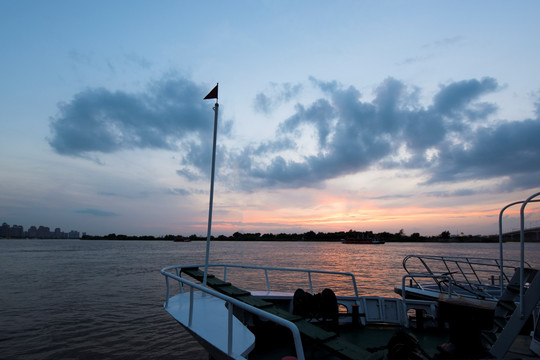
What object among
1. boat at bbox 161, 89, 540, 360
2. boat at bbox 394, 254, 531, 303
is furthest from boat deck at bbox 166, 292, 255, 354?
boat at bbox 394, 254, 531, 303

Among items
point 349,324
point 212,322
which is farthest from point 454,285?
point 212,322

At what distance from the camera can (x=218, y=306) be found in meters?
Answer: 6.77

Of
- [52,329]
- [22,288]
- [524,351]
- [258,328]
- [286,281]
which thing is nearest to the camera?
[524,351]

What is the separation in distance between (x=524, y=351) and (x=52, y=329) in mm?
15988

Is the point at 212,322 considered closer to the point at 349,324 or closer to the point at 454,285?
the point at 349,324

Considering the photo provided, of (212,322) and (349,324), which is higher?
(212,322)

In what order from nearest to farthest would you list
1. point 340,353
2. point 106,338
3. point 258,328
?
point 340,353 → point 258,328 → point 106,338

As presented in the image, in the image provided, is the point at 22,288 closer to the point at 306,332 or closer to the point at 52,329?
the point at 52,329

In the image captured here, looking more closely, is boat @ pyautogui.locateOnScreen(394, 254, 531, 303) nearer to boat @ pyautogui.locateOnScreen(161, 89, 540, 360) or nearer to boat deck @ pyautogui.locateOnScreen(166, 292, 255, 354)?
boat @ pyautogui.locateOnScreen(161, 89, 540, 360)

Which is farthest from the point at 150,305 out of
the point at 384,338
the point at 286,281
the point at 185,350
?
the point at 384,338

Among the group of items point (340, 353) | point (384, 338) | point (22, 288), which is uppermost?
point (340, 353)

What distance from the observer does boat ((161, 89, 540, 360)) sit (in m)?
3.43

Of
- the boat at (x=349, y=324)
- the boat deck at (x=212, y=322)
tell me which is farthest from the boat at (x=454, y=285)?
the boat deck at (x=212, y=322)

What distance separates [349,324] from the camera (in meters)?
7.69
